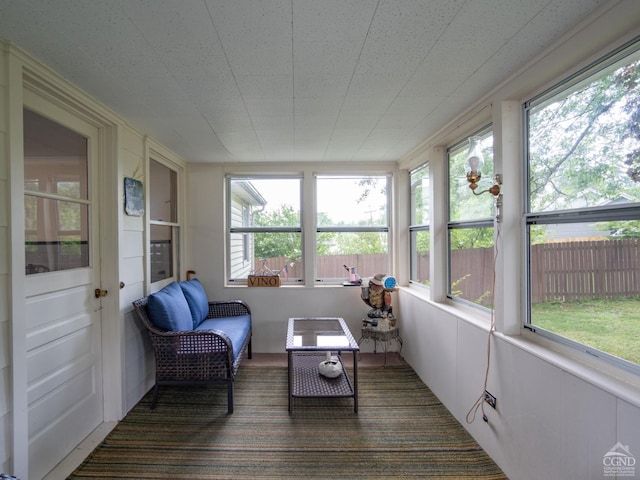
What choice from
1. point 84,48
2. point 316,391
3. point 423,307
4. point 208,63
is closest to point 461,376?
point 423,307

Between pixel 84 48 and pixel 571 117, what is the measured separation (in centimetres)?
240

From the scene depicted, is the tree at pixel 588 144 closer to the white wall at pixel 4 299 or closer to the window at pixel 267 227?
the window at pixel 267 227

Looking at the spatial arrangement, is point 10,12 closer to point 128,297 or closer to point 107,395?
point 128,297

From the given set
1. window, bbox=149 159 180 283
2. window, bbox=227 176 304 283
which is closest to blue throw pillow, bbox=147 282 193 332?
window, bbox=149 159 180 283

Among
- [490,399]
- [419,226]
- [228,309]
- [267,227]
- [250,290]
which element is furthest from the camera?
[267,227]

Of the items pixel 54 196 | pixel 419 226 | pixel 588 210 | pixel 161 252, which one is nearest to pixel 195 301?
pixel 161 252

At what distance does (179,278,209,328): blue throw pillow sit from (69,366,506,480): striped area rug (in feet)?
2.11

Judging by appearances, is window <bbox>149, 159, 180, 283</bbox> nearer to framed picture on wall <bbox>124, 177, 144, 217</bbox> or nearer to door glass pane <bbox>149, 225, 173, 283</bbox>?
door glass pane <bbox>149, 225, 173, 283</bbox>

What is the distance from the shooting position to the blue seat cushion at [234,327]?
2.46 m

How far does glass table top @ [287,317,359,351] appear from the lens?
2.26 m

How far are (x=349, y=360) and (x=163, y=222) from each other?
2475 millimetres

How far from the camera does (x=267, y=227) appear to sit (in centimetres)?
355

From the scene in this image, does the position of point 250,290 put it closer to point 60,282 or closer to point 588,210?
point 60,282

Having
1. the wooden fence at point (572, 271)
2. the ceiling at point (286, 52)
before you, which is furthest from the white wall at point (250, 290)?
the wooden fence at point (572, 271)
